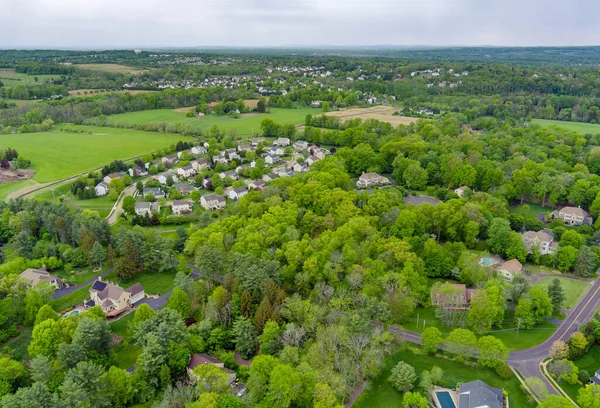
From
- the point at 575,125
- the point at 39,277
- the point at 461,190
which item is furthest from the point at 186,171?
the point at 575,125

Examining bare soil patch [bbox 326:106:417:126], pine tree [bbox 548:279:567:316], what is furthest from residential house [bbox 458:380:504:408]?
bare soil patch [bbox 326:106:417:126]

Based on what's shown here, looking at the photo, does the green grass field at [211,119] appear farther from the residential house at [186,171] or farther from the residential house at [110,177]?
the residential house at [110,177]

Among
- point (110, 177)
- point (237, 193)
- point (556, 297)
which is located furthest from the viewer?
point (110, 177)

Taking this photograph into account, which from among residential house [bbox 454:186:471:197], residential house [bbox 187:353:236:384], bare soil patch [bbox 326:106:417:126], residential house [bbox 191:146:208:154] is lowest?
residential house [bbox 187:353:236:384]

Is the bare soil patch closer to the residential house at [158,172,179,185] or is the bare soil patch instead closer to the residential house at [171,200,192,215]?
the residential house at [158,172,179,185]

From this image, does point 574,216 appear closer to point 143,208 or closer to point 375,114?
point 143,208

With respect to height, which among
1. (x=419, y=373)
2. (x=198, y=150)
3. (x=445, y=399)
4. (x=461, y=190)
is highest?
(x=198, y=150)

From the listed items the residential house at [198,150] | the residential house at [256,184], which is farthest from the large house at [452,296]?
the residential house at [198,150]
